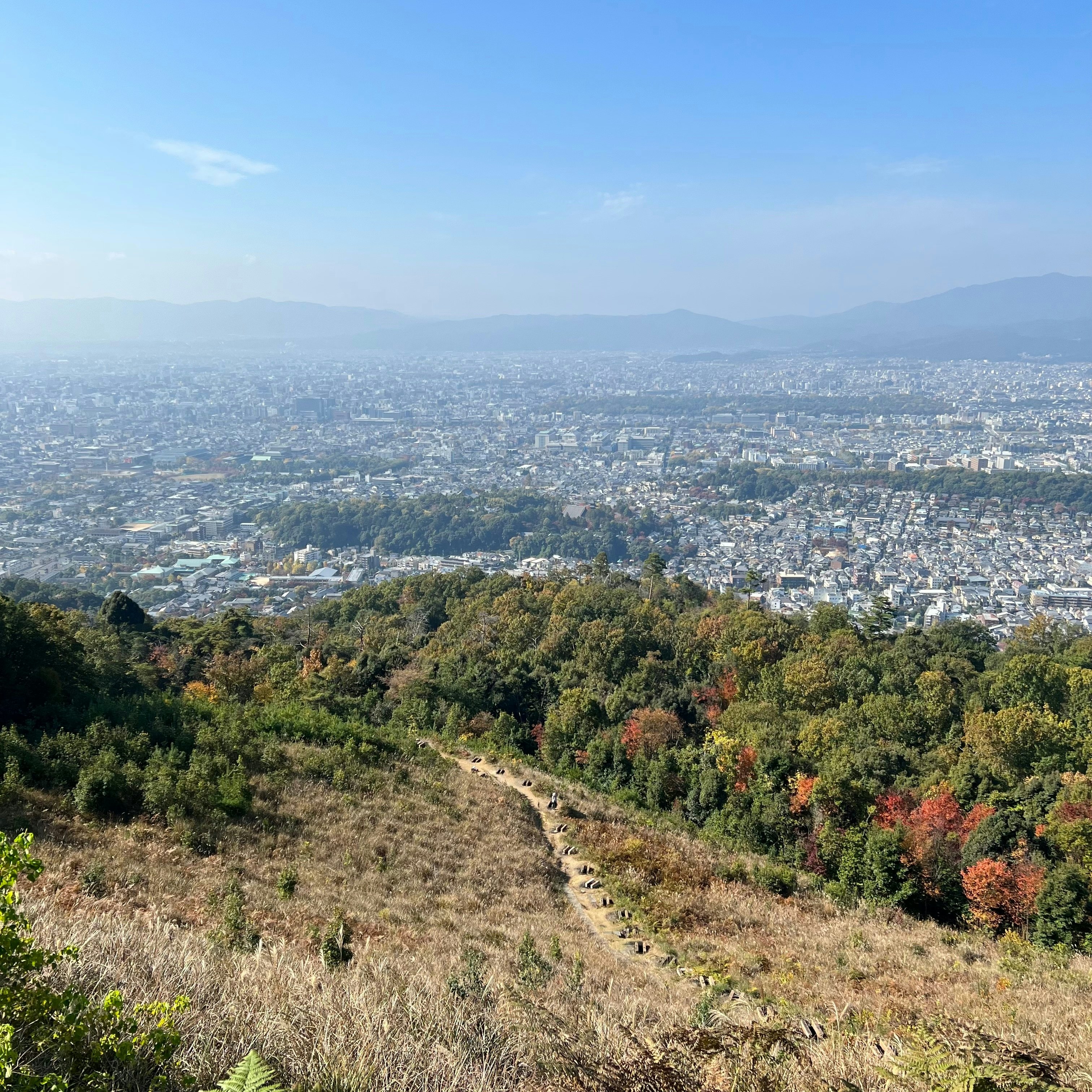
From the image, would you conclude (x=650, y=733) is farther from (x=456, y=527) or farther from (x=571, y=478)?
(x=571, y=478)

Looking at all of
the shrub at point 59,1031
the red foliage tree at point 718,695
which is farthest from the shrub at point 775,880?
the shrub at point 59,1031

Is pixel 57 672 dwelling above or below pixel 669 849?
above

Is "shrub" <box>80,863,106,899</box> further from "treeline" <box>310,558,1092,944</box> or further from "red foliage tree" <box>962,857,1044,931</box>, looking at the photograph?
"red foliage tree" <box>962,857,1044,931</box>

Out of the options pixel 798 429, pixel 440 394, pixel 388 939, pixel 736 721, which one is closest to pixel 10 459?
pixel 440 394

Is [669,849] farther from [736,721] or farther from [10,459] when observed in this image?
[10,459]

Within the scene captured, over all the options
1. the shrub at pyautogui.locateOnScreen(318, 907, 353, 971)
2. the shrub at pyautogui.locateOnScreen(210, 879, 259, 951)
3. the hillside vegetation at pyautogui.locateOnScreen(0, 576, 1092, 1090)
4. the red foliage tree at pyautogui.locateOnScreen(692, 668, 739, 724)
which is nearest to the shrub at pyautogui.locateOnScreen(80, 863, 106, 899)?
the hillside vegetation at pyautogui.locateOnScreen(0, 576, 1092, 1090)
